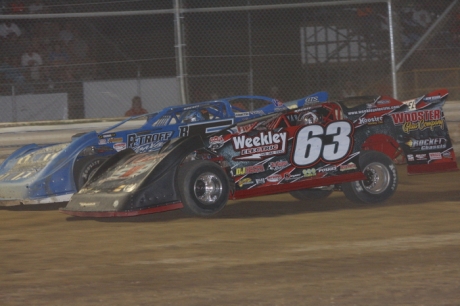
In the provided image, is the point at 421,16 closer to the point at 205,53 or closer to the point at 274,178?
the point at 205,53

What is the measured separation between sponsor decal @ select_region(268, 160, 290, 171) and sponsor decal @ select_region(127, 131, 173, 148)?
2493 mm

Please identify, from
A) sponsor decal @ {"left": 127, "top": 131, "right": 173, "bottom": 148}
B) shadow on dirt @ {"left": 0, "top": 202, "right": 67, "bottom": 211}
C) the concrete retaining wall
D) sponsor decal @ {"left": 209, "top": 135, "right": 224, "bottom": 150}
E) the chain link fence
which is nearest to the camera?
sponsor decal @ {"left": 209, "top": 135, "right": 224, "bottom": 150}

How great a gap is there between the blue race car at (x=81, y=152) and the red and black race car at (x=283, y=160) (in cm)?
98

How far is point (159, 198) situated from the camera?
7250 mm

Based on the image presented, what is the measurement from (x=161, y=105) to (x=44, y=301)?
28.6ft

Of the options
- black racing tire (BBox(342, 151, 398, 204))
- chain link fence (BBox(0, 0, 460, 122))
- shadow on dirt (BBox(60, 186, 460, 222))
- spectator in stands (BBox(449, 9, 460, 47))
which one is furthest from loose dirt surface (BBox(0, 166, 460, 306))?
spectator in stands (BBox(449, 9, 460, 47))

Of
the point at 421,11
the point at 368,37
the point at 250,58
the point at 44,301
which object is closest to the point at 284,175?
the point at 44,301

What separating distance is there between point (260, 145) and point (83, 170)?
2452mm

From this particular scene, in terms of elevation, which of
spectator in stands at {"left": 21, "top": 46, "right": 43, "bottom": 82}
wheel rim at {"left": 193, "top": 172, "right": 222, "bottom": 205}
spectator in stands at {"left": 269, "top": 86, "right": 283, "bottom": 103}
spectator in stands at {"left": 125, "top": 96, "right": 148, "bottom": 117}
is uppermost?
spectator in stands at {"left": 21, "top": 46, "right": 43, "bottom": 82}

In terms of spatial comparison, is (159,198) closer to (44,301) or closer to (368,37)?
(44,301)

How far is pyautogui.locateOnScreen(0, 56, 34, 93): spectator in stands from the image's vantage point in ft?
42.7

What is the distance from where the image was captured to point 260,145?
764cm

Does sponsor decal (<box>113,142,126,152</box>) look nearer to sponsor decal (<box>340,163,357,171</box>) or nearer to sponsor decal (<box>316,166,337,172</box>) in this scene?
sponsor decal (<box>316,166,337,172</box>)

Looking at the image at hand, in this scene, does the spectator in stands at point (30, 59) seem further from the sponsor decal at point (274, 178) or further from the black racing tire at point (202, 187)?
the sponsor decal at point (274, 178)
